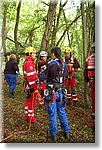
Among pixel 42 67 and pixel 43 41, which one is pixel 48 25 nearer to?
pixel 43 41

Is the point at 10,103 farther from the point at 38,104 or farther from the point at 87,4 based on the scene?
the point at 87,4

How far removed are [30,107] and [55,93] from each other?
0.27 m

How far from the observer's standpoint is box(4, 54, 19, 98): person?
Answer: 6.02 feet

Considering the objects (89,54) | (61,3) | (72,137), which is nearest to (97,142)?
(72,137)

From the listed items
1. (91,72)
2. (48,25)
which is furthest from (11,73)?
(91,72)

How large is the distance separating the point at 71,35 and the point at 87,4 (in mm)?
317

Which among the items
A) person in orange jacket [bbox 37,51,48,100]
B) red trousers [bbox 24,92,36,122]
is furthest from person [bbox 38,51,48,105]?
red trousers [bbox 24,92,36,122]

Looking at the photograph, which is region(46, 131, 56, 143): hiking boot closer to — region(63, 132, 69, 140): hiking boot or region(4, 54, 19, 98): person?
region(63, 132, 69, 140): hiking boot

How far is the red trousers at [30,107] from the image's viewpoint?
70.4 inches

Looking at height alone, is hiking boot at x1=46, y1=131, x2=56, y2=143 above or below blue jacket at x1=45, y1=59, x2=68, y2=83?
below

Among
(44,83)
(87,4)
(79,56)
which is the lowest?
(44,83)

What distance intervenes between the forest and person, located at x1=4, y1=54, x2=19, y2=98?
0.03 metres

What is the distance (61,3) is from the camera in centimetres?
191

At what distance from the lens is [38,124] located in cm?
178
